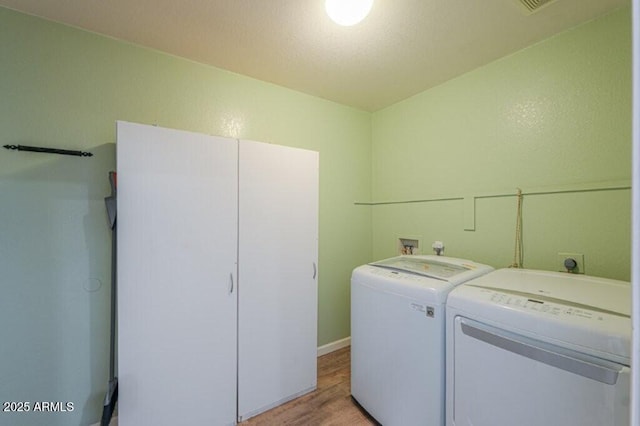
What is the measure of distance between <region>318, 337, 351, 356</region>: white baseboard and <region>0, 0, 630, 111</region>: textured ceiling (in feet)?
7.89

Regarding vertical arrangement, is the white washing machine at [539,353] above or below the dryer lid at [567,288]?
Answer: below

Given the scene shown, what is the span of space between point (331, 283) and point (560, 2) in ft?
7.89

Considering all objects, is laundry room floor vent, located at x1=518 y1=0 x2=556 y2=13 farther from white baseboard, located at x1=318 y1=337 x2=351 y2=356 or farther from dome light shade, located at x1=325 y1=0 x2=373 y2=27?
white baseboard, located at x1=318 y1=337 x2=351 y2=356

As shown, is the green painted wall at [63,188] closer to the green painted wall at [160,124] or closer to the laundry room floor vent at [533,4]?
the green painted wall at [160,124]

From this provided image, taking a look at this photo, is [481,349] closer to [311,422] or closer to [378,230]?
[311,422]

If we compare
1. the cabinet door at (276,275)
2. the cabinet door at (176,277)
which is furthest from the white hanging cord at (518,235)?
the cabinet door at (176,277)

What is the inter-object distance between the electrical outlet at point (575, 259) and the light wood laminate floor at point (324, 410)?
1477mm

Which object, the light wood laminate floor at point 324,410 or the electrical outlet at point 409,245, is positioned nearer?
the light wood laminate floor at point 324,410

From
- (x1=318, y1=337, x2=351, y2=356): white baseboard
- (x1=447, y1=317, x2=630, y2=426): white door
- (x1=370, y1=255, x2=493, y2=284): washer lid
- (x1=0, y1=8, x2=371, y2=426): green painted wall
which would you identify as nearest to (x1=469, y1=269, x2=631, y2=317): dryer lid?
(x1=370, y1=255, x2=493, y2=284): washer lid

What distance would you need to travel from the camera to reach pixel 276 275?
5.81 feet

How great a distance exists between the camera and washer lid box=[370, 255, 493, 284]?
143 centimetres

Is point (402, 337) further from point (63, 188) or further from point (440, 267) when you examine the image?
point (63, 188)

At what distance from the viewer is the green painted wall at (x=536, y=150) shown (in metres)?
1.38

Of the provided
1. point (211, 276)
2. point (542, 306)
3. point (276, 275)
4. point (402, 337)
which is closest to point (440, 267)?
point (402, 337)
